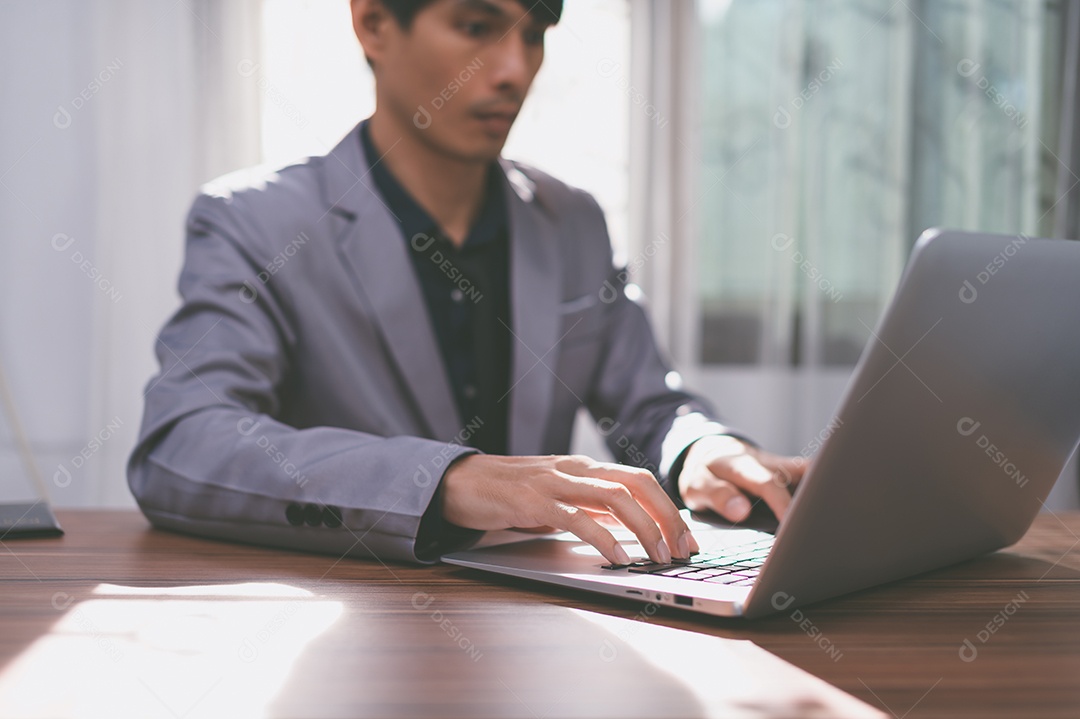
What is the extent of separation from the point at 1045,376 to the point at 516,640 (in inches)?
16.0

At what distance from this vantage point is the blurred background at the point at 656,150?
2.57 metres

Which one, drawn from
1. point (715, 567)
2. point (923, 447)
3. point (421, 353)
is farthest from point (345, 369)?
point (923, 447)

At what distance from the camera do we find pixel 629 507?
68cm

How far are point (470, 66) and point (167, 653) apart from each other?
0.96 m

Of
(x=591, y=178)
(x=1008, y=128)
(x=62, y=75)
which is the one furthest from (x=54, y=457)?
(x=1008, y=128)

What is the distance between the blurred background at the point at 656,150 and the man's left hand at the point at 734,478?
167 centimetres

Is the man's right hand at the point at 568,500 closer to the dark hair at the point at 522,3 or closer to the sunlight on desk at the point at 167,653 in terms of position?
the sunlight on desk at the point at 167,653

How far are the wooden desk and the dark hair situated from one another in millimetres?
832

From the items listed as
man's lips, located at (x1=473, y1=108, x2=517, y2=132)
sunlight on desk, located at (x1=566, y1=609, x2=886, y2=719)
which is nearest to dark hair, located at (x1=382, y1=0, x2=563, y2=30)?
man's lips, located at (x1=473, y1=108, x2=517, y2=132)

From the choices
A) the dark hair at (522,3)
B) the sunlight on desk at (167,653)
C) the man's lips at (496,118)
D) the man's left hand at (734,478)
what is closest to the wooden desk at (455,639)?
the sunlight on desk at (167,653)

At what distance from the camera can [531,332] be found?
1316 mm

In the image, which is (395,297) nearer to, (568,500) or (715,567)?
(568,500)

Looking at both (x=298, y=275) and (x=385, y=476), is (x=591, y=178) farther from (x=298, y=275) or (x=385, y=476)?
(x=385, y=476)

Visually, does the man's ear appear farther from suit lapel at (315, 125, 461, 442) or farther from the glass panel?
the glass panel
